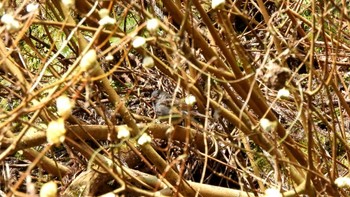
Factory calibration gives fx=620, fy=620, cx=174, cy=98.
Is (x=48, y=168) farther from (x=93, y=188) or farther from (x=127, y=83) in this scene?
(x=127, y=83)

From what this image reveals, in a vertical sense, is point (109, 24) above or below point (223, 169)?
above

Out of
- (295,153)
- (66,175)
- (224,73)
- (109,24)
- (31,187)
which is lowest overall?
(295,153)

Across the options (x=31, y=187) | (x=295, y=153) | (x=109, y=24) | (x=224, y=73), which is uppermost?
(x=109, y=24)

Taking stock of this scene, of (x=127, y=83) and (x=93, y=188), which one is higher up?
(x=127, y=83)

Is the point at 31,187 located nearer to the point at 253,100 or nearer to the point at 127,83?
the point at 253,100

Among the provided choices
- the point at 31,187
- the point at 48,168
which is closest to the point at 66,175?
the point at 48,168

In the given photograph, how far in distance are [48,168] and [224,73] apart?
1213mm

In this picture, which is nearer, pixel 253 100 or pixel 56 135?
pixel 56 135

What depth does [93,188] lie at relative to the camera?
295 cm

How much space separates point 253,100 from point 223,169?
1.24 m

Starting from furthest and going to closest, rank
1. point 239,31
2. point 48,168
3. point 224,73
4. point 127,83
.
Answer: point 239,31, point 127,83, point 48,168, point 224,73

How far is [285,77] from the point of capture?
1.49 m

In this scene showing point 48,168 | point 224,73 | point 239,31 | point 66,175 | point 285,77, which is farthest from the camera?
point 239,31

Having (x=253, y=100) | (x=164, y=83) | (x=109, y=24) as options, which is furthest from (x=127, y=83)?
(x=109, y=24)
